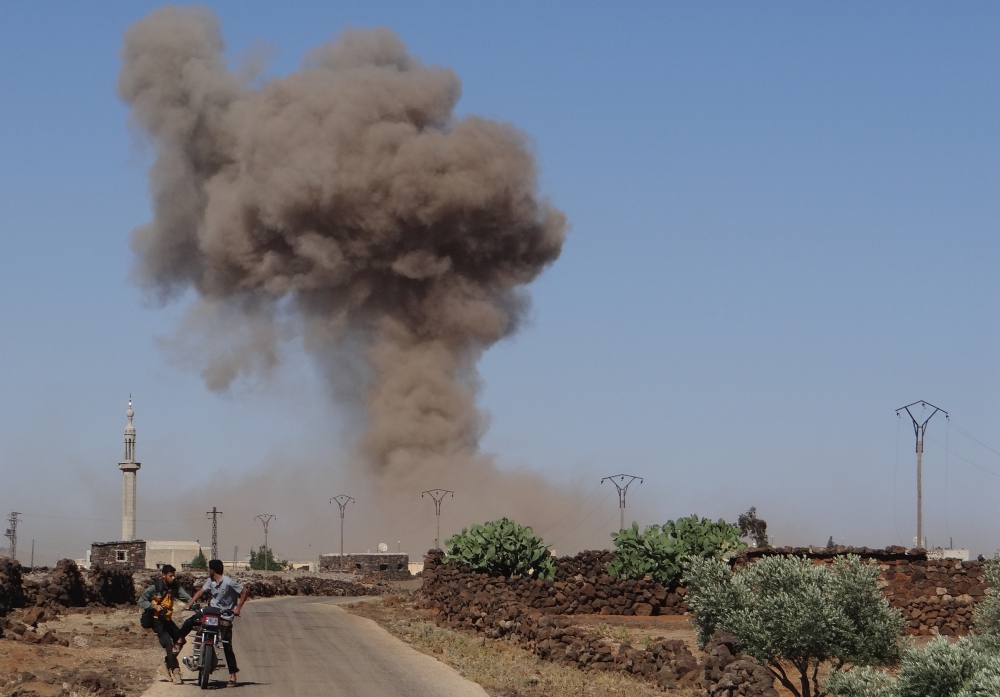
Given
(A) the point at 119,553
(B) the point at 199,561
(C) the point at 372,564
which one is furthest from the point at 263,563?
(A) the point at 119,553

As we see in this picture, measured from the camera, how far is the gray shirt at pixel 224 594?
16.9m

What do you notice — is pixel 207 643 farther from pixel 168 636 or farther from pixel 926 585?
pixel 926 585

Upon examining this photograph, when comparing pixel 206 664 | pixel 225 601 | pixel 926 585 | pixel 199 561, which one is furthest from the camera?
pixel 199 561

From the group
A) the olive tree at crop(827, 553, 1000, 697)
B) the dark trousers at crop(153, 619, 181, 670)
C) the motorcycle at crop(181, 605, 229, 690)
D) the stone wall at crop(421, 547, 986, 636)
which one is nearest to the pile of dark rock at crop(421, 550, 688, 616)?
the stone wall at crop(421, 547, 986, 636)

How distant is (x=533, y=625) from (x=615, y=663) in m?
4.58

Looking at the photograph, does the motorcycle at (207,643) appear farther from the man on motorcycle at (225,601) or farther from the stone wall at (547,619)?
the stone wall at (547,619)

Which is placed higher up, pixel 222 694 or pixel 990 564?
pixel 990 564

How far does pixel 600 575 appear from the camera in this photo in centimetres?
3569

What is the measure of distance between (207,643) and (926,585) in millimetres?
18233

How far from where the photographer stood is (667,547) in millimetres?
35188

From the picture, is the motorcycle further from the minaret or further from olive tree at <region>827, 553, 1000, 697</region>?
→ the minaret

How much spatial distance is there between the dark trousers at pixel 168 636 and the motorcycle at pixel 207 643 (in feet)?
0.71

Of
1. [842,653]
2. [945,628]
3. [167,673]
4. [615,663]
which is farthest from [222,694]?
[945,628]

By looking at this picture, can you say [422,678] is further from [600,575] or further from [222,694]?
[600,575]
